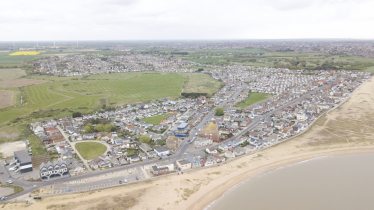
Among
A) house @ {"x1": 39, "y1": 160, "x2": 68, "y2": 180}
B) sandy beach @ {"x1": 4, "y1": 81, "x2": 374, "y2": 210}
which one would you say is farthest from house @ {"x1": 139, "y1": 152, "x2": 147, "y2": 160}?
house @ {"x1": 39, "y1": 160, "x2": 68, "y2": 180}

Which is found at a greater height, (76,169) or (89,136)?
(89,136)

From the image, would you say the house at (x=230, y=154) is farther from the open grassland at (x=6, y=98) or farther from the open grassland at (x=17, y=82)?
the open grassland at (x=17, y=82)

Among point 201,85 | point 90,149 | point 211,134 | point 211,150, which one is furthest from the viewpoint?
point 201,85

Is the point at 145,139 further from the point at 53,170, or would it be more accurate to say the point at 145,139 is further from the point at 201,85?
the point at 201,85

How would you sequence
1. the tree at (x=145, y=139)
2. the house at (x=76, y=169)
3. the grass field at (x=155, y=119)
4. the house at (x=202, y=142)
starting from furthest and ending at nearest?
the grass field at (x=155, y=119) → the tree at (x=145, y=139) → the house at (x=202, y=142) → the house at (x=76, y=169)

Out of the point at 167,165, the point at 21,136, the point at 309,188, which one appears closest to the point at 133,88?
the point at 21,136

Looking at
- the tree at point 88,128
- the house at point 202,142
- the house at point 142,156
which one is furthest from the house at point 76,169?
the house at point 202,142
